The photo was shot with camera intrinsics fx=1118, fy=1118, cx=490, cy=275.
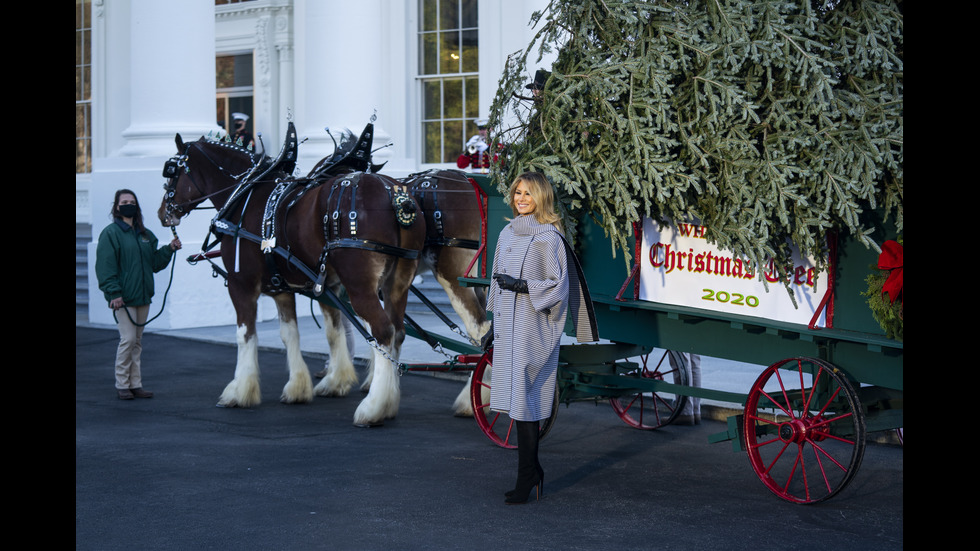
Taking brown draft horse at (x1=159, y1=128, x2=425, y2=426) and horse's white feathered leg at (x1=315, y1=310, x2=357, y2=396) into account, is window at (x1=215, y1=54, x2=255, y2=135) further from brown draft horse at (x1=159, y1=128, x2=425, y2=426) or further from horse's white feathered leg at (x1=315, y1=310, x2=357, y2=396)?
horse's white feathered leg at (x1=315, y1=310, x2=357, y2=396)

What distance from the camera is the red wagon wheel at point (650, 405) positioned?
7.68 metres

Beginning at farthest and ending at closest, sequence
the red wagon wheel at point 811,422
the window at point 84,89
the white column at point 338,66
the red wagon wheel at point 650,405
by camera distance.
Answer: the window at point 84,89 → the white column at point 338,66 → the red wagon wheel at point 650,405 → the red wagon wheel at point 811,422

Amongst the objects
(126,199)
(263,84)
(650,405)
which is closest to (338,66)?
(263,84)

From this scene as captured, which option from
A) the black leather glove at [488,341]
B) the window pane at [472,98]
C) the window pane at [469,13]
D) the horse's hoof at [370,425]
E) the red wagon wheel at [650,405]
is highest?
the window pane at [469,13]

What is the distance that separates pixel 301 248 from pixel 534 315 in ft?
9.92

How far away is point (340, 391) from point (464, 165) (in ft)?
7.82

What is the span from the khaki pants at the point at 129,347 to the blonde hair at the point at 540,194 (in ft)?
15.4

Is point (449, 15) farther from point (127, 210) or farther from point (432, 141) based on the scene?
point (127, 210)

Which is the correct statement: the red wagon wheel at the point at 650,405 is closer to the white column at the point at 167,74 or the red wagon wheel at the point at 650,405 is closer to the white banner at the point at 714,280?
the white banner at the point at 714,280

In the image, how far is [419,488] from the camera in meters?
6.14

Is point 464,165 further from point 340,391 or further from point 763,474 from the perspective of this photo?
point 763,474

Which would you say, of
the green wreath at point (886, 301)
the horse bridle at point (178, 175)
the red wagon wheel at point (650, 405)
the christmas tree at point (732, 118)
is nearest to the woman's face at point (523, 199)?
the christmas tree at point (732, 118)

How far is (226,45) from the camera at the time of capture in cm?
1894

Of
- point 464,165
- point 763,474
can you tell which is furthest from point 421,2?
point 763,474
